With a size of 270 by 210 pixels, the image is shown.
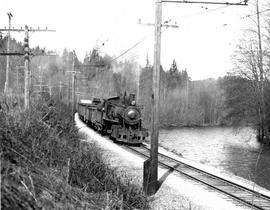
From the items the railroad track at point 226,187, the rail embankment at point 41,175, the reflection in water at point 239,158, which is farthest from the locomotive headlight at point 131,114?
the rail embankment at point 41,175

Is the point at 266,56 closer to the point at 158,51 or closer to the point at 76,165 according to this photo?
the point at 158,51

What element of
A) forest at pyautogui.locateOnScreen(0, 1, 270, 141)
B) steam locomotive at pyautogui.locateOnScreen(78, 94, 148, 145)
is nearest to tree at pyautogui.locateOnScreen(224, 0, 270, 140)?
forest at pyautogui.locateOnScreen(0, 1, 270, 141)

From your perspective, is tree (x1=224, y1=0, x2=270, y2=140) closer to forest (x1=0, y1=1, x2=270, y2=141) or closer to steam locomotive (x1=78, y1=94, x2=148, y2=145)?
forest (x1=0, y1=1, x2=270, y2=141)

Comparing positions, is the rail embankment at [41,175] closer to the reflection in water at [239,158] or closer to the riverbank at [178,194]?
the riverbank at [178,194]

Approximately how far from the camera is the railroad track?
901 cm

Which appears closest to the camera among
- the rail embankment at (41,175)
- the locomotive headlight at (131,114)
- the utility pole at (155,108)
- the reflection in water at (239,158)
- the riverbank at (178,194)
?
the rail embankment at (41,175)

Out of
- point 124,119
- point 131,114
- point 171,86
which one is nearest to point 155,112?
point 131,114

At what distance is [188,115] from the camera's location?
59062mm

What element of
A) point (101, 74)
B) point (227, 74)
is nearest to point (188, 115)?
point (101, 74)

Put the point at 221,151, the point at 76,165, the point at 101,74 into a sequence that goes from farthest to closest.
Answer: the point at 101,74
the point at 221,151
the point at 76,165

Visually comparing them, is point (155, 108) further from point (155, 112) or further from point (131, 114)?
point (131, 114)

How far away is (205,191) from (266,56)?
1883 centimetres

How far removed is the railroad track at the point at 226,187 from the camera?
29.6 feet

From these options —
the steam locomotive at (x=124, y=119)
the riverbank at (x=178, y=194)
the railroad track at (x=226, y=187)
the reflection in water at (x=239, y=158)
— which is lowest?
the reflection in water at (x=239, y=158)
